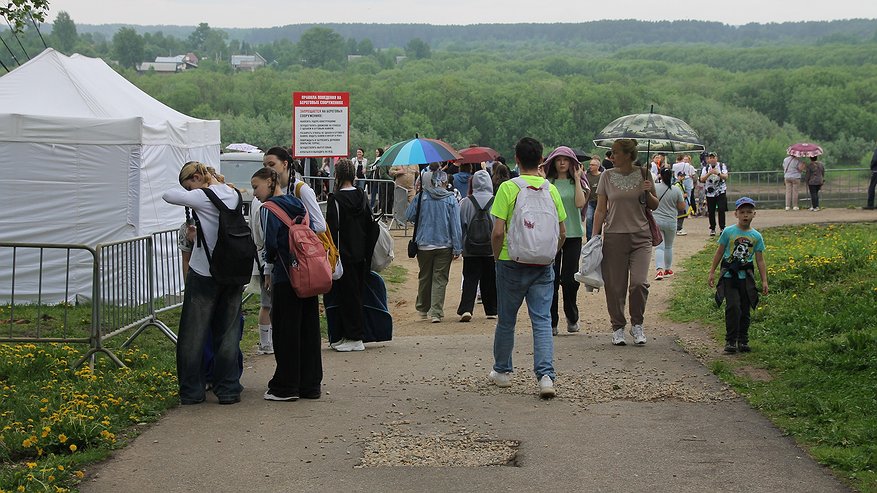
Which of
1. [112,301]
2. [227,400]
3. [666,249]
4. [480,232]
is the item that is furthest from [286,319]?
[666,249]

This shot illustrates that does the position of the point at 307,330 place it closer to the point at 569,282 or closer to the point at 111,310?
the point at 111,310

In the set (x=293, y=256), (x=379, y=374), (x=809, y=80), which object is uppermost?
(x=809, y=80)

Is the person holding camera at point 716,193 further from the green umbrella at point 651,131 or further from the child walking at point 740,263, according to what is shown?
the child walking at point 740,263

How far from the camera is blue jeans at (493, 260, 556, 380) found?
784 cm

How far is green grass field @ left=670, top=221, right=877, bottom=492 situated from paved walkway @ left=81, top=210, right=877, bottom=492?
19 cm

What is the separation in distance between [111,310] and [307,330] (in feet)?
7.81

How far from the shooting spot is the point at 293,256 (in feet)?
25.3

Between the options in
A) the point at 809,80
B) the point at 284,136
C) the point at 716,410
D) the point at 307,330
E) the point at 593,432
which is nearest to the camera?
the point at 593,432

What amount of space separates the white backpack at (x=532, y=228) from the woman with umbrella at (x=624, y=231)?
2042mm

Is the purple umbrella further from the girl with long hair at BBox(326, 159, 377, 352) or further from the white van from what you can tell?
the girl with long hair at BBox(326, 159, 377, 352)

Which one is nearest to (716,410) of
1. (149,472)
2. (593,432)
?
(593,432)

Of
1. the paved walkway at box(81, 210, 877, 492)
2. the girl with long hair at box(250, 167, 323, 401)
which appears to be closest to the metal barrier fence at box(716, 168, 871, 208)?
the paved walkway at box(81, 210, 877, 492)

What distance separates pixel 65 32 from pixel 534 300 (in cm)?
19579

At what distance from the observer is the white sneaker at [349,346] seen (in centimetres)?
1014
